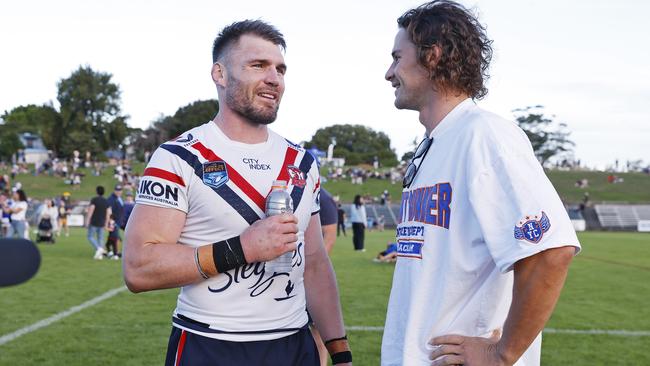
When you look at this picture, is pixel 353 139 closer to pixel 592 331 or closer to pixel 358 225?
pixel 358 225

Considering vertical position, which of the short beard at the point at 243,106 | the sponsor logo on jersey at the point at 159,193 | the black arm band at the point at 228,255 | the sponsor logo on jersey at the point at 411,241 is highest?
the short beard at the point at 243,106

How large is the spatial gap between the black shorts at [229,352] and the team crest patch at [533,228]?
140cm

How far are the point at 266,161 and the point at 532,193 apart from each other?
4.70 feet

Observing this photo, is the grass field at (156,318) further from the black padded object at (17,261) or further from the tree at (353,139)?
the tree at (353,139)

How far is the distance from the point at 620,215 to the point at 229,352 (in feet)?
184

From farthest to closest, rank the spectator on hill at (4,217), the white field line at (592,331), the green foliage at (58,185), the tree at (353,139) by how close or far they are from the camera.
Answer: the tree at (353,139)
the green foliage at (58,185)
the spectator on hill at (4,217)
the white field line at (592,331)

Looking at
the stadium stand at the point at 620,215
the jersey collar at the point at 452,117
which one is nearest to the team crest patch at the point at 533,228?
the jersey collar at the point at 452,117

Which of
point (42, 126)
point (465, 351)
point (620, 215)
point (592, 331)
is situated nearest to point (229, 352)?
point (465, 351)

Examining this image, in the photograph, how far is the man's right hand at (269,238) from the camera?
109 inches

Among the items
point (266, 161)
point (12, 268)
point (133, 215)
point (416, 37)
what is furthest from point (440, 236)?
point (12, 268)

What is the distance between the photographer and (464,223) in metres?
2.35

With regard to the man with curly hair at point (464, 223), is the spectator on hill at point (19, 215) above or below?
below

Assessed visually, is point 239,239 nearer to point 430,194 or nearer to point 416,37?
point 430,194

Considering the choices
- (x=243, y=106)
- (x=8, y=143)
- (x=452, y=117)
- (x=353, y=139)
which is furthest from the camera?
(x=353, y=139)
